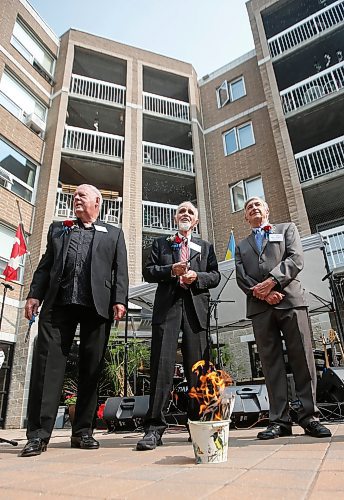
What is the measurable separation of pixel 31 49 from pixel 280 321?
618 inches

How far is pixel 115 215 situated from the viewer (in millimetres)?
12766

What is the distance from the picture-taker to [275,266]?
113 inches

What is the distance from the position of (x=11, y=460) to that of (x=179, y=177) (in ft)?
42.4

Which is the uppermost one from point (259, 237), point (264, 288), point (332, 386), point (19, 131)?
point (19, 131)

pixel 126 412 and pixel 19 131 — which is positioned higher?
pixel 19 131

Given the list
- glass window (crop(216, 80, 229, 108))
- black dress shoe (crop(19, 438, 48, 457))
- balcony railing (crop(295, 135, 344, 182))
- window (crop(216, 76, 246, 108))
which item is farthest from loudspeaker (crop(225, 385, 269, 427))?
glass window (crop(216, 80, 229, 108))

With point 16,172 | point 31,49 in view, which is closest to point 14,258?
point 16,172

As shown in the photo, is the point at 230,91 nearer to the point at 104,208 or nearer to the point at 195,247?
the point at 104,208

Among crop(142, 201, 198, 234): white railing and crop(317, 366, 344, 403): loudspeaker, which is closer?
crop(317, 366, 344, 403): loudspeaker

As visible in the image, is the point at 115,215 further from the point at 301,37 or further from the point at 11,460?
the point at 11,460

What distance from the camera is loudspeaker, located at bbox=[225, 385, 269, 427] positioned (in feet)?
12.2

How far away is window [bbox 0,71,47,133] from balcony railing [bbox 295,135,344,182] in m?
9.73

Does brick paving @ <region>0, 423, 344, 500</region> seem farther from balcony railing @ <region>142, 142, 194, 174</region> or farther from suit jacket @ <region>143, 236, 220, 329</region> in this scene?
balcony railing @ <region>142, 142, 194, 174</region>

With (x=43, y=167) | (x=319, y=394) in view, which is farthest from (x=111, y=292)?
(x=43, y=167)
